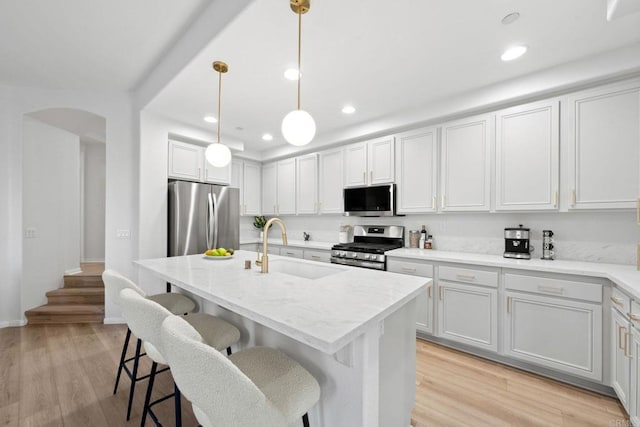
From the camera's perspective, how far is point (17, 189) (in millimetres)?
3143

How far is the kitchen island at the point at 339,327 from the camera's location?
997 mm

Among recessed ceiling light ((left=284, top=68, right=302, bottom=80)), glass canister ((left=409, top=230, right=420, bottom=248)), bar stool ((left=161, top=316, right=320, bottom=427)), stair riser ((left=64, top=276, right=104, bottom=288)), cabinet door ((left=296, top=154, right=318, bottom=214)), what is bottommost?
stair riser ((left=64, top=276, right=104, bottom=288))

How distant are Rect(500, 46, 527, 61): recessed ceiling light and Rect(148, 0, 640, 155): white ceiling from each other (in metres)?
0.06

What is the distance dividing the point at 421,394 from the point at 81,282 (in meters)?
4.50

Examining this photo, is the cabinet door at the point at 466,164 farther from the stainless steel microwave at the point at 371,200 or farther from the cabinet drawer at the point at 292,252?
the cabinet drawer at the point at 292,252

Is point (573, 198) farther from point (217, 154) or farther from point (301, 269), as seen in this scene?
point (217, 154)

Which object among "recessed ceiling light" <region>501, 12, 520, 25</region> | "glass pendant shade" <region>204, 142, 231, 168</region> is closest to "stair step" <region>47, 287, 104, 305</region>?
"glass pendant shade" <region>204, 142, 231, 168</region>

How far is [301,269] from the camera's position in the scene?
212cm

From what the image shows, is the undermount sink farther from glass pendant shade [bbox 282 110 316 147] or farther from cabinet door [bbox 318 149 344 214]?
cabinet door [bbox 318 149 344 214]

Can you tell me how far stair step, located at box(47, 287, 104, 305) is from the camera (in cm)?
353

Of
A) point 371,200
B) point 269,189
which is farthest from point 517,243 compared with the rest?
point 269,189

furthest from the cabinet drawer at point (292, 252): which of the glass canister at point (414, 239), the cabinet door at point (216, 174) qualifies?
the glass canister at point (414, 239)

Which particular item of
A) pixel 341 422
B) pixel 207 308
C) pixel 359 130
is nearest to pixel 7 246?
pixel 207 308

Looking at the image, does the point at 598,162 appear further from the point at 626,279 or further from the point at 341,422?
the point at 341,422
